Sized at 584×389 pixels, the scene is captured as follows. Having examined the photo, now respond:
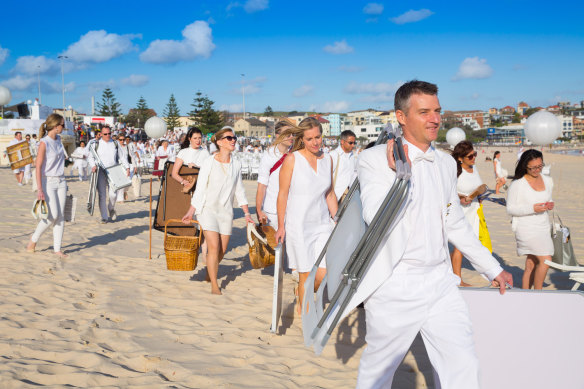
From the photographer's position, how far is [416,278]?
2.36 m

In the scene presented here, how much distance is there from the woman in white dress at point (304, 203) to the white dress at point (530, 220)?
7.68 feet

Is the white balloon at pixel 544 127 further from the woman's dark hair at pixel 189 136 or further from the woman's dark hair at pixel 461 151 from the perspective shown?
the woman's dark hair at pixel 189 136

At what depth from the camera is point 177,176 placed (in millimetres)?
7121

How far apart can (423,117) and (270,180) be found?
145 inches

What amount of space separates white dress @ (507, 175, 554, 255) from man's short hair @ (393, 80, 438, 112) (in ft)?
11.4

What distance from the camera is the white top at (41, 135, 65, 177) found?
667cm

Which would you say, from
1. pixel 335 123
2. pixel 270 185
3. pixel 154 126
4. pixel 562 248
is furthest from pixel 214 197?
pixel 335 123

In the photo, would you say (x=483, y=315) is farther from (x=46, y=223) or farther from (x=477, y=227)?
(x=46, y=223)

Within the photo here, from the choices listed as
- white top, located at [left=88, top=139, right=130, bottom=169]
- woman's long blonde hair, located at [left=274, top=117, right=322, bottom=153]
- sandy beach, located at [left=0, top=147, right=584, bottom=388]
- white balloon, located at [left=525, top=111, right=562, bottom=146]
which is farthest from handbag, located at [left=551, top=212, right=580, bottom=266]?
white balloon, located at [left=525, top=111, right=562, bottom=146]

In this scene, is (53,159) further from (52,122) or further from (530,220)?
(530,220)

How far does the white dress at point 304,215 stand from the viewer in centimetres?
455

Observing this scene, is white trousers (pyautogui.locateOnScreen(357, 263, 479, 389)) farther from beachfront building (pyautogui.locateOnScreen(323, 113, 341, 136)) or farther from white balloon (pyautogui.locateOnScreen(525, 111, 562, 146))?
beachfront building (pyautogui.locateOnScreen(323, 113, 341, 136))

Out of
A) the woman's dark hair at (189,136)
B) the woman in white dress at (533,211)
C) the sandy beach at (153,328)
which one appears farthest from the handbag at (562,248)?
the woman's dark hair at (189,136)

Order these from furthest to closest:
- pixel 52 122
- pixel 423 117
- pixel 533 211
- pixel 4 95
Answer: pixel 4 95
pixel 52 122
pixel 533 211
pixel 423 117
